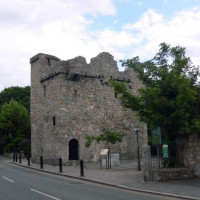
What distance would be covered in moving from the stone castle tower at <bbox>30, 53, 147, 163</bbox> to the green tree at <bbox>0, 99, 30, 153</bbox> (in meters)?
12.6

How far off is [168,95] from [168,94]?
0.09 meters

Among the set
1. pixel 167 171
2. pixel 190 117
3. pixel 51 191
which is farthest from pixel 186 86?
pixel 51 191

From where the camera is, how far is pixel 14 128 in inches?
1625

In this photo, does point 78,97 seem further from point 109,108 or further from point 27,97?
point 27,97

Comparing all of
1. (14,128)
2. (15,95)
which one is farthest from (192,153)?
(15,95)

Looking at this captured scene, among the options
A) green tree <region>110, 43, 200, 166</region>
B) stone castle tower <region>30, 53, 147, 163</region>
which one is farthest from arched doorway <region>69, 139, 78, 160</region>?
green tree <region>110, 43, 200, 166</region>

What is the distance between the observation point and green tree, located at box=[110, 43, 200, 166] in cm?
1402

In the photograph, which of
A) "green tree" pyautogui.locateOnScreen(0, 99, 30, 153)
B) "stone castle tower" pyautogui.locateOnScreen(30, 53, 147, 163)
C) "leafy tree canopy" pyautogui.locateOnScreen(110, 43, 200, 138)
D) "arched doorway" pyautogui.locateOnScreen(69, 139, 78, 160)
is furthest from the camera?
"green tree" pyautogui.locateOnScreen(0, 99, 30, 153)

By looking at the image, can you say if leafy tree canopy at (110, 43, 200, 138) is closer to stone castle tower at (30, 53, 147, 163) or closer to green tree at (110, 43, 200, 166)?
green tree at (110, 43, 200, 166)

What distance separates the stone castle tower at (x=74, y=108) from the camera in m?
25.1

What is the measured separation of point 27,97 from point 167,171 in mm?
42387

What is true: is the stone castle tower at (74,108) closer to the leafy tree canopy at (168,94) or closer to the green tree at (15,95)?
the leafy tree canopy at (168,94)

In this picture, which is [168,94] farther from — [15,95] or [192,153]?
[15,95]

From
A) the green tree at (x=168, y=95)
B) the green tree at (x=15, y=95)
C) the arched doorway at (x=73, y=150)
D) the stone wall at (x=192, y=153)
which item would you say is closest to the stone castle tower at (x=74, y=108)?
the arched doorway at (x=73, y=150)
